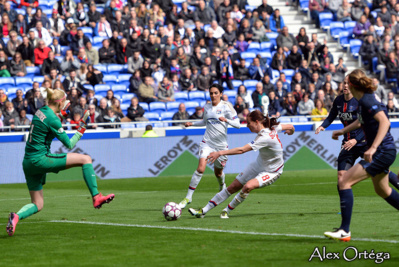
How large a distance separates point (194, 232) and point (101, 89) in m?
16.8

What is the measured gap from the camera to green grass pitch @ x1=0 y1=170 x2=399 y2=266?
26.8 feet

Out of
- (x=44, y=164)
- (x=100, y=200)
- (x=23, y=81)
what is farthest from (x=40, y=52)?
(x=100, y=200)

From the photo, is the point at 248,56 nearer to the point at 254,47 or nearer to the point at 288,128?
the point at 254,47

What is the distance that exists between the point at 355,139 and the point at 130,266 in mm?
5862

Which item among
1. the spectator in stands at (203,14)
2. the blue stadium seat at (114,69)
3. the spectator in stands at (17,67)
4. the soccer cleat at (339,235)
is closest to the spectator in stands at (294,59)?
the spectator in stands at (203,14)

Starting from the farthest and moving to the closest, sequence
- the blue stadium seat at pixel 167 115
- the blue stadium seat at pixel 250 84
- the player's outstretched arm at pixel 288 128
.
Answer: the blue stadium seat at pixel 250 84, the blue stadium seat at pixel 167 115, the player's outstretched arm at pixel 288 128

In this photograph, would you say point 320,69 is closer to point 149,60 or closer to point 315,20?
point 315,20

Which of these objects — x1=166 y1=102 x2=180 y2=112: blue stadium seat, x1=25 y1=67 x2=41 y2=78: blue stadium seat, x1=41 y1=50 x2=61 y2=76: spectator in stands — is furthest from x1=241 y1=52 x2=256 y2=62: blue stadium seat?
x1=25 y1=67 x2=41 y2=78: blue stadium seat

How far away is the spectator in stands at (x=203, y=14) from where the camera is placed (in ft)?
101

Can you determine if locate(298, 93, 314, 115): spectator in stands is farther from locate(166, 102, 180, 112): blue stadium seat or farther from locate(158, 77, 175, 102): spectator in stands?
locate(158, 77, 175, 102): spectator in stands

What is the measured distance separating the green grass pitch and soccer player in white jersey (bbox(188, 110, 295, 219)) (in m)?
0.35

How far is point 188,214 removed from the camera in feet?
42.8

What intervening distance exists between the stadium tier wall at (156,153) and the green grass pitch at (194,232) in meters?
5.04

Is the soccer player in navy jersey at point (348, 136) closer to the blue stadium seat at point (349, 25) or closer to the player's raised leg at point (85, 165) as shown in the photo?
the player's raised leg at point (85, 165)
